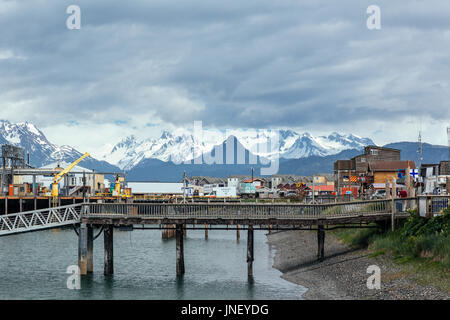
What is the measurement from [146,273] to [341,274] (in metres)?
19.4

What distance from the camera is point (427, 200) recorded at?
4659 centimetres

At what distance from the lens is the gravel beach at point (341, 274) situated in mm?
37438

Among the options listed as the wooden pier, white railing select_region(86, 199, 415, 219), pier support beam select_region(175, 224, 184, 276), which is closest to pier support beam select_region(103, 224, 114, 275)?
the wooden pier

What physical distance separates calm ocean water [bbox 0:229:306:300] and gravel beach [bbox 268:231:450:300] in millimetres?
1520

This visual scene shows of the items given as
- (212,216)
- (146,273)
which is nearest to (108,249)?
(146,273)

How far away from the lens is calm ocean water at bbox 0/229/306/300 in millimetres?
45219

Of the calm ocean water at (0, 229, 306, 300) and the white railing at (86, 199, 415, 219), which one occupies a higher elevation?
the white railing at (86, 199, 415, 219)

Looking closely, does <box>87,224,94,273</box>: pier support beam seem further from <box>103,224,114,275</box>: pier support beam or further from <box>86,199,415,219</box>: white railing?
<box>86,199,415,219</box>: white railing

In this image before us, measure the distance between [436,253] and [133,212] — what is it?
27.7 metres

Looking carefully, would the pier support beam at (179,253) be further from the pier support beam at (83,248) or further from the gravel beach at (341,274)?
the gravel beach at (341,274)

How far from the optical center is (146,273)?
5559 cm

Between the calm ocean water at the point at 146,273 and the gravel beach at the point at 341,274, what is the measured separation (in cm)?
152
